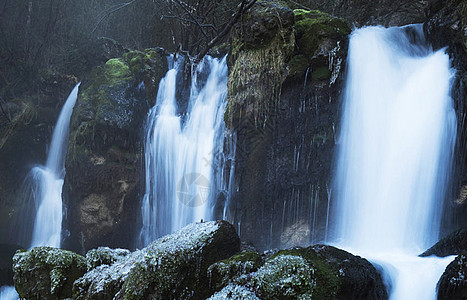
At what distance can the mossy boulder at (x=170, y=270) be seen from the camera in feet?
12.4

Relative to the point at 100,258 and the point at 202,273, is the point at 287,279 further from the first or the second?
the point at 100,258

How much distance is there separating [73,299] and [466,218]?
6.62 metres

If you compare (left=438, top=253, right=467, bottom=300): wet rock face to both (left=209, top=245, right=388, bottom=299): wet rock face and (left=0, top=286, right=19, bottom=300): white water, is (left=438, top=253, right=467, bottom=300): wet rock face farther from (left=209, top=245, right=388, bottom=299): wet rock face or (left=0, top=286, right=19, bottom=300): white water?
(left=0, top=286, right=19, bottom=300): white water

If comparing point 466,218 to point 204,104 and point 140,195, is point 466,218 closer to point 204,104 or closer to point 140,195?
point 204,104

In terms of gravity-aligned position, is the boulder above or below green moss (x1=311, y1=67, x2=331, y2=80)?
below

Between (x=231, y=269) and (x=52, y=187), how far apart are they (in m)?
10.1

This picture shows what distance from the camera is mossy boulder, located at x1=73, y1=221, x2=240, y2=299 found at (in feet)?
12.4

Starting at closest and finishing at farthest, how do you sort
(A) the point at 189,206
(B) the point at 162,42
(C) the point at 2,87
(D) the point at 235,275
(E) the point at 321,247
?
1. (D) the point at 235,275
2. (E) the point at 321,247
3. (A) the point at 189,206
4. (C) the point at 2,87
5. (B) the point at 162,42

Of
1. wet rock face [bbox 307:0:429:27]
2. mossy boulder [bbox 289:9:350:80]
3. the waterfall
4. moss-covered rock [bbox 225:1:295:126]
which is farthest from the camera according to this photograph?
wet rock face [bbox 307:0:429:27]

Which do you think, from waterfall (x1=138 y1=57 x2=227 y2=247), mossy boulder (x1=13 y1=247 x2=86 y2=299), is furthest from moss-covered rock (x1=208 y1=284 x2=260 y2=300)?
waterfall (x1=138 y1=57 x2=227 y2=247)

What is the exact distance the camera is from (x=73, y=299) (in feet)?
13.9

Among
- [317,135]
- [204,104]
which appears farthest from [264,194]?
[204,104]

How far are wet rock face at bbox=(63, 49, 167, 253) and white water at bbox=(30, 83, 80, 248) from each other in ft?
3.90

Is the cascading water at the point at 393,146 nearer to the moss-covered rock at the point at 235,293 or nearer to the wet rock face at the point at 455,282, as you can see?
the wet rock face at the point at 455,282
